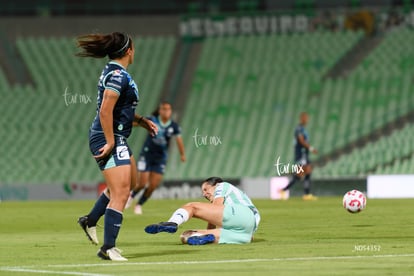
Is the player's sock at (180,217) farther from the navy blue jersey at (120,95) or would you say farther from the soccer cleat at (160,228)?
the navy blue jersey at (120,95)

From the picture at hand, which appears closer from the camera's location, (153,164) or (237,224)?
(237,224)

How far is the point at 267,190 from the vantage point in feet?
112

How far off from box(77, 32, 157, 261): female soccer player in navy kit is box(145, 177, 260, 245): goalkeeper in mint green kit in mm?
1703

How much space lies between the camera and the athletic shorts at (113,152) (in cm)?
1154

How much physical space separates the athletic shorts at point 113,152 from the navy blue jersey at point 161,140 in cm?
1200

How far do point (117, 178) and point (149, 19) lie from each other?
33.3 m

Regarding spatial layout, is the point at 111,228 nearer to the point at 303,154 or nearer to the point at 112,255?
the point at 112,255

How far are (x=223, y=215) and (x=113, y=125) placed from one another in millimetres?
2402

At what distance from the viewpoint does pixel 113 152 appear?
37.9ft

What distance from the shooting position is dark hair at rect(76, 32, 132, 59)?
11.5m

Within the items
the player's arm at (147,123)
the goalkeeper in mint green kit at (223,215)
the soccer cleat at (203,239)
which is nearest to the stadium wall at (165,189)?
the goalkeeper in mint green kit at (223,215)

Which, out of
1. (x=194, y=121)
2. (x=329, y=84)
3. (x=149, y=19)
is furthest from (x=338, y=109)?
(x=149, y=19)

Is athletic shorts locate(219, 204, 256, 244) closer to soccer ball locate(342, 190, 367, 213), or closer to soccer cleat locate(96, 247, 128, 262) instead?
soccer cleat locate(96, 247, 128, 262)

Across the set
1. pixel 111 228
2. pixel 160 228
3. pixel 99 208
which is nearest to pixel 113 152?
pixel 111 228
